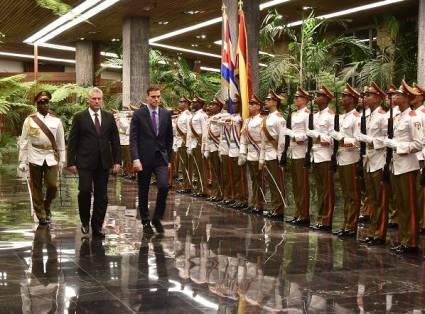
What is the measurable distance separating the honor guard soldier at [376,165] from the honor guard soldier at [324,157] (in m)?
0.82

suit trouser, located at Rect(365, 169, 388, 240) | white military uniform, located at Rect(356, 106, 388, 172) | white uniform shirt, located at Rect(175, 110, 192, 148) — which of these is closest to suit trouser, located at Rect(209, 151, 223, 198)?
white uniform shirt, located at Rect(175, 110, 192, 148)

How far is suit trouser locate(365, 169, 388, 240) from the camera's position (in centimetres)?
814

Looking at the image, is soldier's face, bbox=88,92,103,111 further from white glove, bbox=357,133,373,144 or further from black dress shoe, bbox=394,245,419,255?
black dress shoe, bbox=394,245,419,255

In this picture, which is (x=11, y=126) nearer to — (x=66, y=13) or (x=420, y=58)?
(x=420, y=58)

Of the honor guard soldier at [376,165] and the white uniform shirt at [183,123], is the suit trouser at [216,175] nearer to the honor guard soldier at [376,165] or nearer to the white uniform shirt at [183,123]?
the white uniform shirt at [183,123]

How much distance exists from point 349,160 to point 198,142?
4928mm

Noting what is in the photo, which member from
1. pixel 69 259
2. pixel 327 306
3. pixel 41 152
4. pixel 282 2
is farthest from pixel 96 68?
pixel 327 306

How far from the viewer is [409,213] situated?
767cm

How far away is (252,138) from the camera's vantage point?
10828 mm

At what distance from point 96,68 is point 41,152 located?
2017 centimetres

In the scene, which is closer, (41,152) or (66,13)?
(66,13)

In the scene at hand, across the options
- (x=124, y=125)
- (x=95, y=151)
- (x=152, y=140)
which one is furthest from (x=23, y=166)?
(x=124, y=125)

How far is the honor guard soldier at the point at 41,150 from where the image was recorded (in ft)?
30.2

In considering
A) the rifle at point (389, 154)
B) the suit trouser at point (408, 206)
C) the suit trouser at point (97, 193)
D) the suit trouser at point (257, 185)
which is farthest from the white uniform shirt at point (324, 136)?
the suit trouser at point (97, 193)
